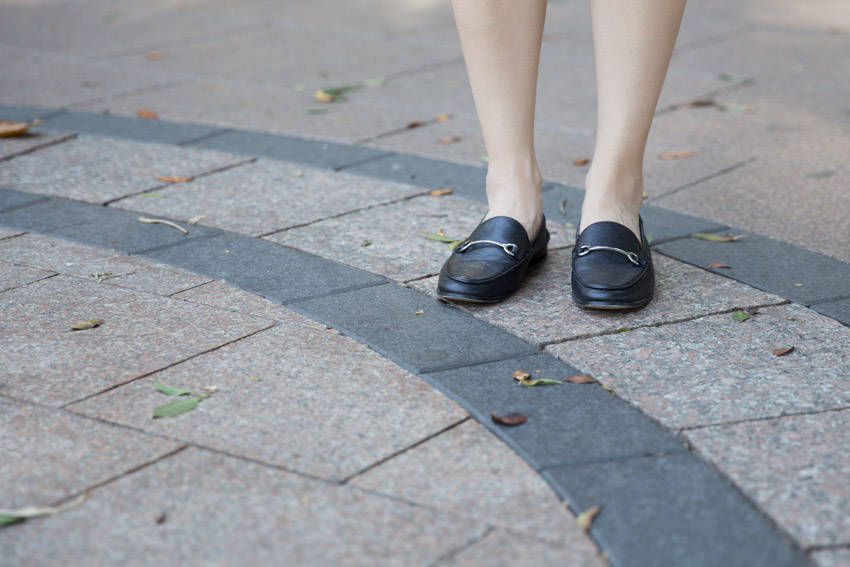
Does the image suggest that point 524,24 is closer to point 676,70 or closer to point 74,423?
point 74,423

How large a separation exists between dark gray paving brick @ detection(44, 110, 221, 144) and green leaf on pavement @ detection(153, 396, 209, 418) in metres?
1.91

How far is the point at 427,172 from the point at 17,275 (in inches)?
53.3

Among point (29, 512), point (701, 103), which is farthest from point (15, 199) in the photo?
point (701, 103)

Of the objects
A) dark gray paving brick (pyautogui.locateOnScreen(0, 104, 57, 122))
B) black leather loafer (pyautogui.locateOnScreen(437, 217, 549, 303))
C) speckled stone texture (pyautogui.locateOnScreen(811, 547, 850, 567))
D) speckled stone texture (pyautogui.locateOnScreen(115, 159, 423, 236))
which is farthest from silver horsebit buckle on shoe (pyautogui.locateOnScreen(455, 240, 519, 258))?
dark gray paving brick (pyautogui.locateOnScreen(0, 104, 57, 122))

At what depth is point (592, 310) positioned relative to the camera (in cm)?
208

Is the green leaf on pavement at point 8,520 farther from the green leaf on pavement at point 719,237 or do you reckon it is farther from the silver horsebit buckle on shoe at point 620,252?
the green leaf on pavement at point 719,237

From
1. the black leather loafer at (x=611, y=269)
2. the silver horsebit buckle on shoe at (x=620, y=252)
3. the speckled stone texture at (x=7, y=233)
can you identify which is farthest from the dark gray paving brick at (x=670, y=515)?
the speckled stone texture at (x=7, y=233)

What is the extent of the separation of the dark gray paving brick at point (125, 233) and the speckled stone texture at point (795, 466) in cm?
153

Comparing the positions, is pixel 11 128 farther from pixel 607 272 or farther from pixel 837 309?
pixel 837 309

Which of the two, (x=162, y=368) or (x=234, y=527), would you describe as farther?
(x=162, y=368)

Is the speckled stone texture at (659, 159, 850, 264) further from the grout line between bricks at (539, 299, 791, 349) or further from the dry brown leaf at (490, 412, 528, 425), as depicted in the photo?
the dry brown leaf at (490, 412, 528, 425)

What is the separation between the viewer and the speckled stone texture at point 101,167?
2.91 metres

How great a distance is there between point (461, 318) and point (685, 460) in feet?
2.24

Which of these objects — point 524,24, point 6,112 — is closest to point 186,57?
point 6,112
